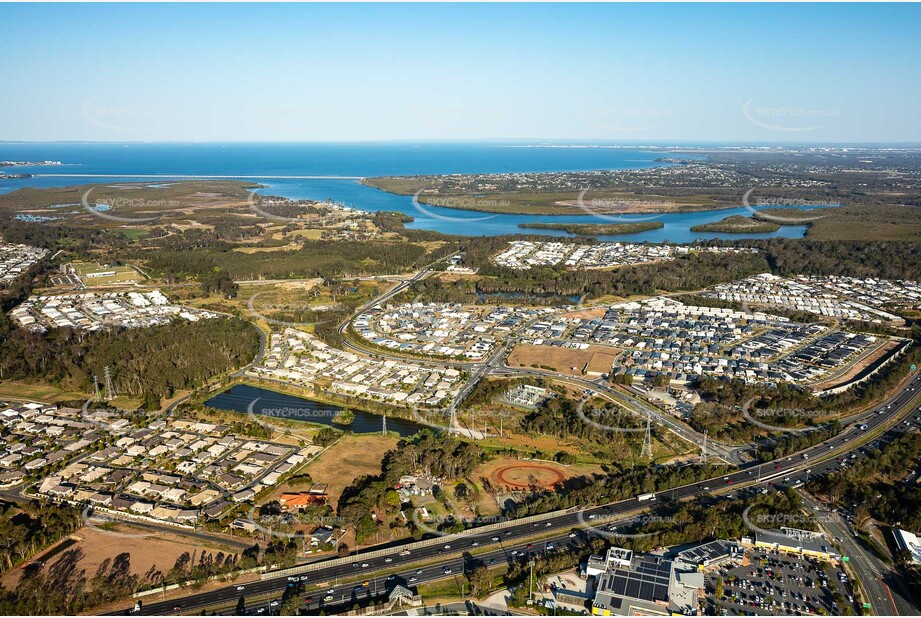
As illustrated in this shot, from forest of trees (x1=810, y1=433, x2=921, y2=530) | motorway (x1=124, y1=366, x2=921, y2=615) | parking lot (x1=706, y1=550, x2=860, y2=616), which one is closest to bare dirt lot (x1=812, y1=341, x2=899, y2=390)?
motorway (x1=124, y1=366, x2=921, y2=615)

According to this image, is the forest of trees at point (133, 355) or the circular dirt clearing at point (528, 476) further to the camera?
the forest of trees at point (133, 355)

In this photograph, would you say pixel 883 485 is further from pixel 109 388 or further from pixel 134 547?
pixel 109 388

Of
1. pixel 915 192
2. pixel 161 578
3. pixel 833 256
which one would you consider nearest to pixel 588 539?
pixel 161 578

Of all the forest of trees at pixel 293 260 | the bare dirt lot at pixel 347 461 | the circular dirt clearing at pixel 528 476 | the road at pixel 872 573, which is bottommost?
the road at pixel 872 573

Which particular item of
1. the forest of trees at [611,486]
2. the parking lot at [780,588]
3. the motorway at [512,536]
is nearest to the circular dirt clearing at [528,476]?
the forest of trees at [611,486]

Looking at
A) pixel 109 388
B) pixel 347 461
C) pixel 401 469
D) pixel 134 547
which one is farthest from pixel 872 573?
pixel 109 388

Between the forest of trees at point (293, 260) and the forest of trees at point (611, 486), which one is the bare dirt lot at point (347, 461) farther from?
the forest of trees at point (293, 260)

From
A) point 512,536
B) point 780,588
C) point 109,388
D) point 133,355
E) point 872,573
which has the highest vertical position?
point 133,355
